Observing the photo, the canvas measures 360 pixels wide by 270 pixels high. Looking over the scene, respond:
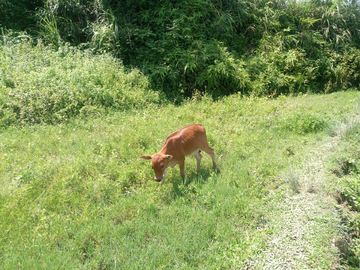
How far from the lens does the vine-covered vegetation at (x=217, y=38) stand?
9.39 m

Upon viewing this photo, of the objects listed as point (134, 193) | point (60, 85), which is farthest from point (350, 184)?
point (60, 85)

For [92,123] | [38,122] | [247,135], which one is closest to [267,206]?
[247,135]

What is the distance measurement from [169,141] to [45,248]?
2197mm

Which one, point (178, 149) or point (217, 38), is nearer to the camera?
point (178, 149)

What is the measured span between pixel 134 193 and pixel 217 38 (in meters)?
8.34

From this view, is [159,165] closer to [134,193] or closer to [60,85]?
[134,193]

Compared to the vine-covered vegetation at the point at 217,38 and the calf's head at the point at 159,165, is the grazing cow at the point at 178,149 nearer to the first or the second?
the calf's head at the point at 159,165

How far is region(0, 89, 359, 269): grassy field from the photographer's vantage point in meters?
3.05

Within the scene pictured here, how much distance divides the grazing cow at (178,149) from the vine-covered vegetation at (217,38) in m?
4.55

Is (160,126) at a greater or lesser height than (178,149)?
lesser

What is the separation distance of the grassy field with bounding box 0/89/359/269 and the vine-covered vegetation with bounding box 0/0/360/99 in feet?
10.6

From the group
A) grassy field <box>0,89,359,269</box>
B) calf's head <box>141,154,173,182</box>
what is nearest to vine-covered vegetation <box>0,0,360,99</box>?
grassy field <box>0,89,359,269</box>

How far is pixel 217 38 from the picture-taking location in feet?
34.3

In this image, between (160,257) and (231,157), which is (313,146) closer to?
(231,157)
